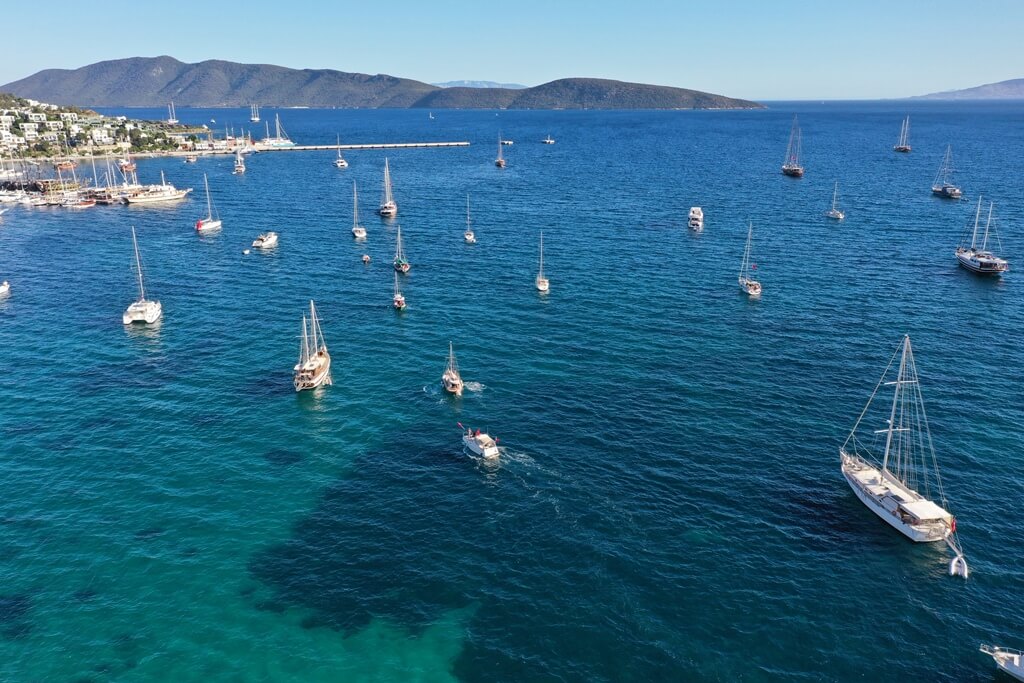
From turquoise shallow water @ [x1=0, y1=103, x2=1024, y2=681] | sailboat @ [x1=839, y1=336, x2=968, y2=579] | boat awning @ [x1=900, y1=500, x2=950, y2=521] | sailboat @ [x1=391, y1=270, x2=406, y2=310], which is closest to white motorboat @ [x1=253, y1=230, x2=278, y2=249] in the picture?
turquoise shallow water @ [x1=0, y1=103, x2=1024, y2=681]

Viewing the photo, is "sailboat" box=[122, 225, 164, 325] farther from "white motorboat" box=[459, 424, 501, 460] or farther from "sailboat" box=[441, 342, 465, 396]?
"white motorboat" box=[459, 424, 501, 460]

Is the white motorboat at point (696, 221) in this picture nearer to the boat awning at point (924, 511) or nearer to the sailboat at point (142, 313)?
the boat awning at point (924, 511)

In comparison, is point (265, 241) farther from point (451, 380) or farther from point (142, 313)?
point (451, 380)

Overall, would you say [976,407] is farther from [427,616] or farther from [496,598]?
[427,616]

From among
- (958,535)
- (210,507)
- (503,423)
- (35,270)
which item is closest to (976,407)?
(958,535)

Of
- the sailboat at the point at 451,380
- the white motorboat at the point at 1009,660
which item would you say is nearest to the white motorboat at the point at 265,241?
the sailboat at the point at 451,380

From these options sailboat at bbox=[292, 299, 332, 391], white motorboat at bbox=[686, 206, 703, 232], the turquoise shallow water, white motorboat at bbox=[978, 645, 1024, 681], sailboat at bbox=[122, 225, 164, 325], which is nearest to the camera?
white motorboat at bbox=[978, 645, 1024, 681]

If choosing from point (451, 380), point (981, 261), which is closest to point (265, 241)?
point (451, 380)
